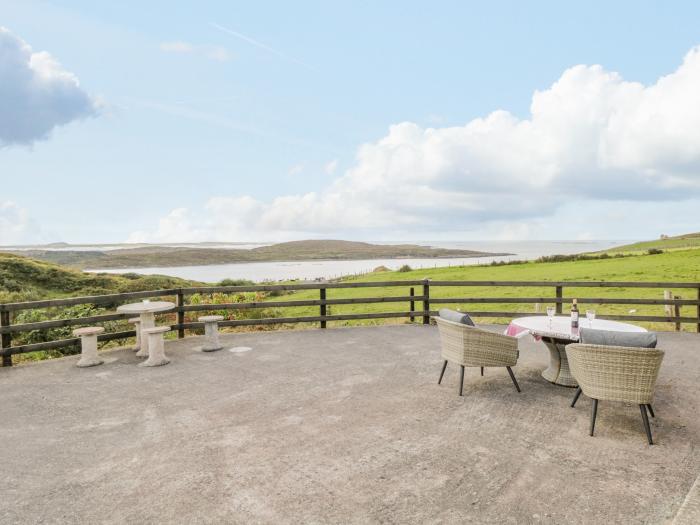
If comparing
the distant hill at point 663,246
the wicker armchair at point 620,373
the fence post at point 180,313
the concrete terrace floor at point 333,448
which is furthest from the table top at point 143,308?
the distant hill at point 663,246

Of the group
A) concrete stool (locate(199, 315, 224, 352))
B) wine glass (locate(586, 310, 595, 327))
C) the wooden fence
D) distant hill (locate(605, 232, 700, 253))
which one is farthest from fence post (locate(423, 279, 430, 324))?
distant hill (locate(605, 232, 700, 253))

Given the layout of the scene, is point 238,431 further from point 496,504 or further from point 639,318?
point 639,318

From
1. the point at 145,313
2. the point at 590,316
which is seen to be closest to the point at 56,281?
the point at 145,313

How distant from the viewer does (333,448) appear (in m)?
3.60

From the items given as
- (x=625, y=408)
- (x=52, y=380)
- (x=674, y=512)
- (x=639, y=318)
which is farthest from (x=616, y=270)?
(x=52, y=380)

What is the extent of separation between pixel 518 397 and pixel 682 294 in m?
13.4

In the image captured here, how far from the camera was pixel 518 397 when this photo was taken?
4.87 m

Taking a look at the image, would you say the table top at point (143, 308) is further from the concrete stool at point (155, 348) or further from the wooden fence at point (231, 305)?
the wooden fence at point (231, 305)

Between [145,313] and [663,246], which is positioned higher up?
[663,246]

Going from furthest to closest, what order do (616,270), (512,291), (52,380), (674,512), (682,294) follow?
(616,270) < (512,291) < (682,294) < (52,380) < (674,512)

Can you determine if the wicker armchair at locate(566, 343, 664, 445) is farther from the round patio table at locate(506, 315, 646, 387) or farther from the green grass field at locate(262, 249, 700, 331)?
the green grass field at locate(262, 249, 700, 331)

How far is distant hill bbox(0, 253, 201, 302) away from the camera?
19.1 metres

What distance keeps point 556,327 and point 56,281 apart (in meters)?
22.8

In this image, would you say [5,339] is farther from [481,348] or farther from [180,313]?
[481,348]
